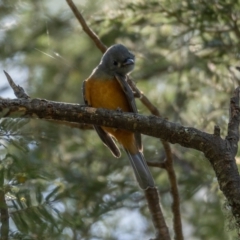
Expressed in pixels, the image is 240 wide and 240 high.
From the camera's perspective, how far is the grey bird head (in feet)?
19.3

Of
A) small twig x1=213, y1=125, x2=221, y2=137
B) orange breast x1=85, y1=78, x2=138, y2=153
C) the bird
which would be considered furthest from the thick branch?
orange breast x1=85, y1=78, x2=138, y2=153

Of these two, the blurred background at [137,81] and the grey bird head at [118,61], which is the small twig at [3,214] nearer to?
the blurred background at [137,81]

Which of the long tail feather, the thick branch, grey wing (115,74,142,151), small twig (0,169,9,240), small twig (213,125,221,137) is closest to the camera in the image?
small twig (0,169,9,240)

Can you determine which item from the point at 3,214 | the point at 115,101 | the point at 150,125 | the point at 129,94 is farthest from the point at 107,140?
the point at 3,214

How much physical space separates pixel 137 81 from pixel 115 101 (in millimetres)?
1689

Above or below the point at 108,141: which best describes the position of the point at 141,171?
below

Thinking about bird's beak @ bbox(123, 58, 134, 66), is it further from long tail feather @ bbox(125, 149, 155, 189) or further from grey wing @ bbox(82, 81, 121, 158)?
long tail feather @ bbox(125, 149, 155, 189)

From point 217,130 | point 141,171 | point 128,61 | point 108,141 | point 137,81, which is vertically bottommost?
point 217,130

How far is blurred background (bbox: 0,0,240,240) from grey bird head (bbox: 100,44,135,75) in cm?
22

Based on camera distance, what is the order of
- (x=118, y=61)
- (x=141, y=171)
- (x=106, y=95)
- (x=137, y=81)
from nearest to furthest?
(x=141, y=171), (x=106, y=95), (x=118, y=61), (x=137, y=81)

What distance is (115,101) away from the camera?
5543mm

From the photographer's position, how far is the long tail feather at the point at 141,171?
17.0 ft

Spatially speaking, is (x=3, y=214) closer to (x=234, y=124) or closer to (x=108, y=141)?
(x=234, y=124)

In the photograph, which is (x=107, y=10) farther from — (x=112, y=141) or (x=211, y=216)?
(x=211, y=216)
